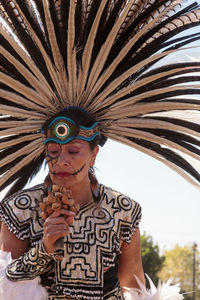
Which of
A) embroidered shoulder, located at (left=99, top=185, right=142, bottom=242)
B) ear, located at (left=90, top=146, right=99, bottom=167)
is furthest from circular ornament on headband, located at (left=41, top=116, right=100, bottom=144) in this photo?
embroidered shoulder, located at (left=99, top=185, right=142, bottom=242)

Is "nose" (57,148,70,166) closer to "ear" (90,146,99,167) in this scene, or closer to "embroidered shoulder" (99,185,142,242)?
"ear" (90,146,99,167)

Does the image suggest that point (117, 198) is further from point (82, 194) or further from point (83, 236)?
point (83, 236)

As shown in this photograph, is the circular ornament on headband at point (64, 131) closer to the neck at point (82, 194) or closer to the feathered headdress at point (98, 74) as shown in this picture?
the feathered headdress at point (98, 74)

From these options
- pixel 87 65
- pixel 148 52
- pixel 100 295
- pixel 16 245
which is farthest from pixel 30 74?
pixel 100 295

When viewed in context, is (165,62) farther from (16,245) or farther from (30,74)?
(16,245)

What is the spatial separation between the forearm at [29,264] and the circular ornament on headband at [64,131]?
69cm

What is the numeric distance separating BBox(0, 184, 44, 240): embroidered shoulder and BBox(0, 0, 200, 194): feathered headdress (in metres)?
0.33

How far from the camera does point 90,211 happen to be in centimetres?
314

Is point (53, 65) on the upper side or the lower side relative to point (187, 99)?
lower

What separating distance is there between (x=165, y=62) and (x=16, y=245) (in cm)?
155

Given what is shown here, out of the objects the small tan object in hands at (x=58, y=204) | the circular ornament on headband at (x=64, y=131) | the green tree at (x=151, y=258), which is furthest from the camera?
the green tree at (x=151, y=258)

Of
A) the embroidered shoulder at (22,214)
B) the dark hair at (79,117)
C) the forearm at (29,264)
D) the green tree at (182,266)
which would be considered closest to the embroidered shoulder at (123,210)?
the dark hair at (79,117)

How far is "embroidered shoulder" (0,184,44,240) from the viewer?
116 inches

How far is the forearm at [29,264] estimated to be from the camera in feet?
8.51
